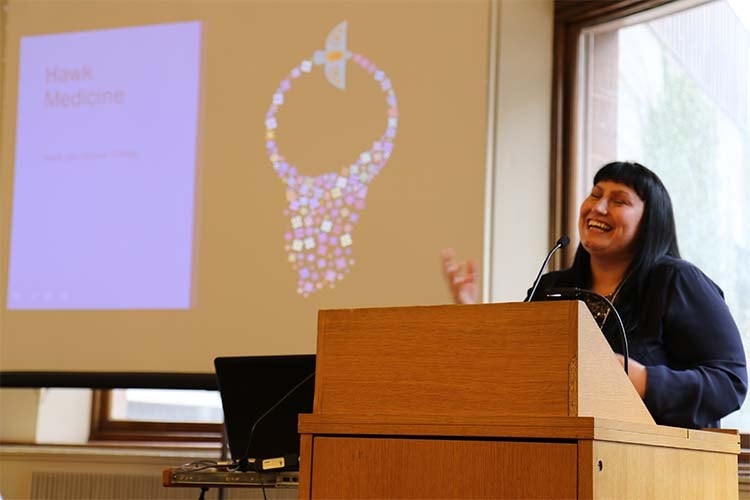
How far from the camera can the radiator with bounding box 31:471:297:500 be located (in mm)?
4395

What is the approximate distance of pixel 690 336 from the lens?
8.82ft

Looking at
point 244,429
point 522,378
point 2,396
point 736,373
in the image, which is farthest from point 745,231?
point 2,396

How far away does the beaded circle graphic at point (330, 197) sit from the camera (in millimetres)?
4156

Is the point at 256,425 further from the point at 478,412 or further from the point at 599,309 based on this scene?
the point at 478,412

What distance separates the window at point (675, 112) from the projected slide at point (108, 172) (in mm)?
1488

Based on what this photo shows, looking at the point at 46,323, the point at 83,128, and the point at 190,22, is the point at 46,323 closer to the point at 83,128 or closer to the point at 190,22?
the point at 83,128

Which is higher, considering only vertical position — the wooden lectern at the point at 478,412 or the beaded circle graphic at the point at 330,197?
the beaded circle graphic at the point at 330,197

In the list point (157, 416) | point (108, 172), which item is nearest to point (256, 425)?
point (108, 172)

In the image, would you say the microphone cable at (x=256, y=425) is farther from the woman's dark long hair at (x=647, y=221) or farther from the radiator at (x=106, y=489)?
the radiator at (x=106, y=489)

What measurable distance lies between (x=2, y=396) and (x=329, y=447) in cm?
326

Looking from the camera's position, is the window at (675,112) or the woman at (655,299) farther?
the window at (675,112)

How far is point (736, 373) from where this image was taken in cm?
267

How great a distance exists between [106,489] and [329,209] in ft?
4.79

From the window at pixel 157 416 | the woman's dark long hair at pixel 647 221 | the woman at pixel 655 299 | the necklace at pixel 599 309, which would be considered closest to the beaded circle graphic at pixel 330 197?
the window at pixel 157 416
